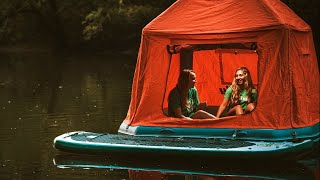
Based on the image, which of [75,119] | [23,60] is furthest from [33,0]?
Result: [75,119]

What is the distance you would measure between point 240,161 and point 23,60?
33.0 m

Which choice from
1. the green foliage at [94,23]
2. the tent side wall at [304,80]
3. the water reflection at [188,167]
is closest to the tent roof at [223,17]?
the tent side wall at [304,80]

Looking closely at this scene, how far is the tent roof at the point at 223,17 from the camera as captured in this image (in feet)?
43.8

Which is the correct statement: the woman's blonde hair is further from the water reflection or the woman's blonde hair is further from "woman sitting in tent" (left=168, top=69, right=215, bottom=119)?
the water reflection

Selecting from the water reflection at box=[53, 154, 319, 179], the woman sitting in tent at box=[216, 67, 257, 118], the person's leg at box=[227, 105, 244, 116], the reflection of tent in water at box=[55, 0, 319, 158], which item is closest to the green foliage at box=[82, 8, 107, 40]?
the reflection of tent in water at box=[55, 0, 319, 158]

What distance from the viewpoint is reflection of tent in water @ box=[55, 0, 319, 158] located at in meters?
12.5

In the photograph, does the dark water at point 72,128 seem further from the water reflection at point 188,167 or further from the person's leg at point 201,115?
the person's leg at point 201,115

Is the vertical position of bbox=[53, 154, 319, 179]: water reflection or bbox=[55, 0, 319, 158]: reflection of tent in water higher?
bbox=[55, 0, 319, 158]: reflection of tent in water

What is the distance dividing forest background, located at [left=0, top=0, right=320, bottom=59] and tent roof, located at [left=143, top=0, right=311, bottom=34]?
2750cm

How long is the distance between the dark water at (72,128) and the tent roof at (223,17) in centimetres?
232

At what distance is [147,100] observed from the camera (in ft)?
45.6

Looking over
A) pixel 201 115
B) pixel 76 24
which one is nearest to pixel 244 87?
pixel 201 115

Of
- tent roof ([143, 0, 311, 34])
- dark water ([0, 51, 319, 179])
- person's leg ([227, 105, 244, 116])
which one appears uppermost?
tent roof ([143, 0, 311, 34])

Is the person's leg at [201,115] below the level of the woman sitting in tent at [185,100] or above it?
below
